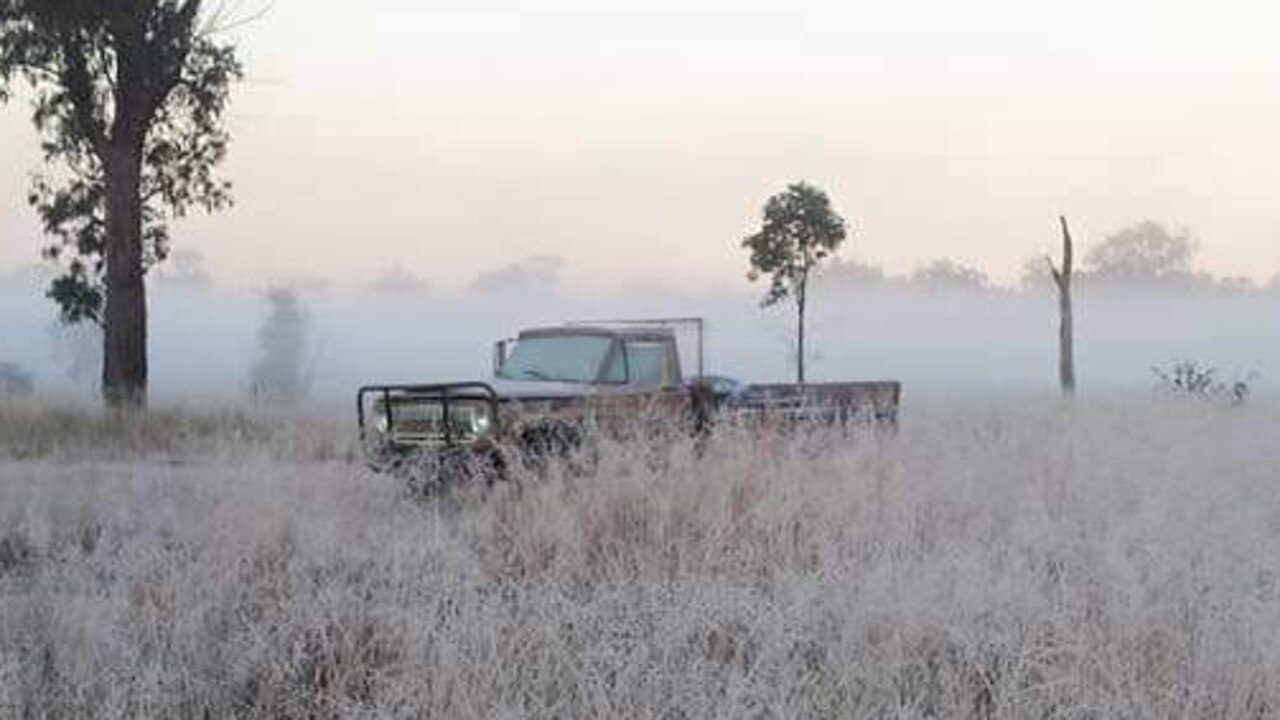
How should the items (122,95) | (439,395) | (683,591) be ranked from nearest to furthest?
(683,591) → (439,395) → (122,95)

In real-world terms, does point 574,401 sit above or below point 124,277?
below

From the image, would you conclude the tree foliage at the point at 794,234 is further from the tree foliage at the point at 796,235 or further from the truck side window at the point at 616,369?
the truck side window at the point at 616,369

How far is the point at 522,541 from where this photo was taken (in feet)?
26.6

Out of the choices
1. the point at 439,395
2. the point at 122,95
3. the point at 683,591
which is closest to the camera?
the point at 683,591

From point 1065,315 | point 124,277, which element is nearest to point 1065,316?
point 1065,315

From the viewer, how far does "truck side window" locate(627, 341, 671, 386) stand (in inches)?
525

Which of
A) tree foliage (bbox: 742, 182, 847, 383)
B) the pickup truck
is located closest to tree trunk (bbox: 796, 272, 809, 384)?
tree foliage (bbox: 742, 182, 847, 383)

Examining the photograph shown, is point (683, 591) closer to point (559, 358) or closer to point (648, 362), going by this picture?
point (648, 362)

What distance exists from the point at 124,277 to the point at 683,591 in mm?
20695

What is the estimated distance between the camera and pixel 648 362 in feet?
44.2

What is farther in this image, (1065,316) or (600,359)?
(1065,316)

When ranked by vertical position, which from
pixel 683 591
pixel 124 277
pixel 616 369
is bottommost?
pixel 683 591

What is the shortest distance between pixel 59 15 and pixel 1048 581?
2109 centimetres

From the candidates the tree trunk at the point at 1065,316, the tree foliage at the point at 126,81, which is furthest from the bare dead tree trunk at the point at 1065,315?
the tree foliage at the point at 126,81
